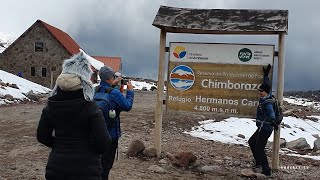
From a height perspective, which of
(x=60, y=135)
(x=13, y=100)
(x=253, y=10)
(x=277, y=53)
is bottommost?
(x=13, y=100)

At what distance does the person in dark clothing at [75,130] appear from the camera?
13.3 feet

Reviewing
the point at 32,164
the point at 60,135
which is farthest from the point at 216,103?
the point at 60,135

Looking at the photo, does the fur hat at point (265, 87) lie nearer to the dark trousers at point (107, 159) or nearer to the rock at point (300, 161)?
the rock at point (300, 161)

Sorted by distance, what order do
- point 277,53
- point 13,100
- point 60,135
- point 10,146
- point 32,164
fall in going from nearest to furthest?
1. point 60,135
2. point 32,164
3. point 277,53
4. point 10,146
5. point 13,100

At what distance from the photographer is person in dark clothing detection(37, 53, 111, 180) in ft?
13.3

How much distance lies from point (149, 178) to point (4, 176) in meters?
2.57

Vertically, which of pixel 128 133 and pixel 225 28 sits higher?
pixel 225 28

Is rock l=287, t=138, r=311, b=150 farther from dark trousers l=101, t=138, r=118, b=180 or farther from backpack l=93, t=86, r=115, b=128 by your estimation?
backpack l=93, t=86, r=115, b=128

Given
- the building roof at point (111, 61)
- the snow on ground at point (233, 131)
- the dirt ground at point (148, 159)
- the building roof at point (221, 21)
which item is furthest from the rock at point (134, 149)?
the building roof at point (111, 61)

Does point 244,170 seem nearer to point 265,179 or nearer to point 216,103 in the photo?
point 265,179

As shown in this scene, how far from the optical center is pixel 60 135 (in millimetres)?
4164

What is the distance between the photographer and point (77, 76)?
13.6 ft

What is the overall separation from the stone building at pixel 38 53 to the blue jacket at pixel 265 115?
138 feet

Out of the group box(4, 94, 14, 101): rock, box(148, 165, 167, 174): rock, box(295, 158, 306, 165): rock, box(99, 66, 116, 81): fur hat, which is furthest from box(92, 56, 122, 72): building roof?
box(99, 66, 116, 81): fur hat
